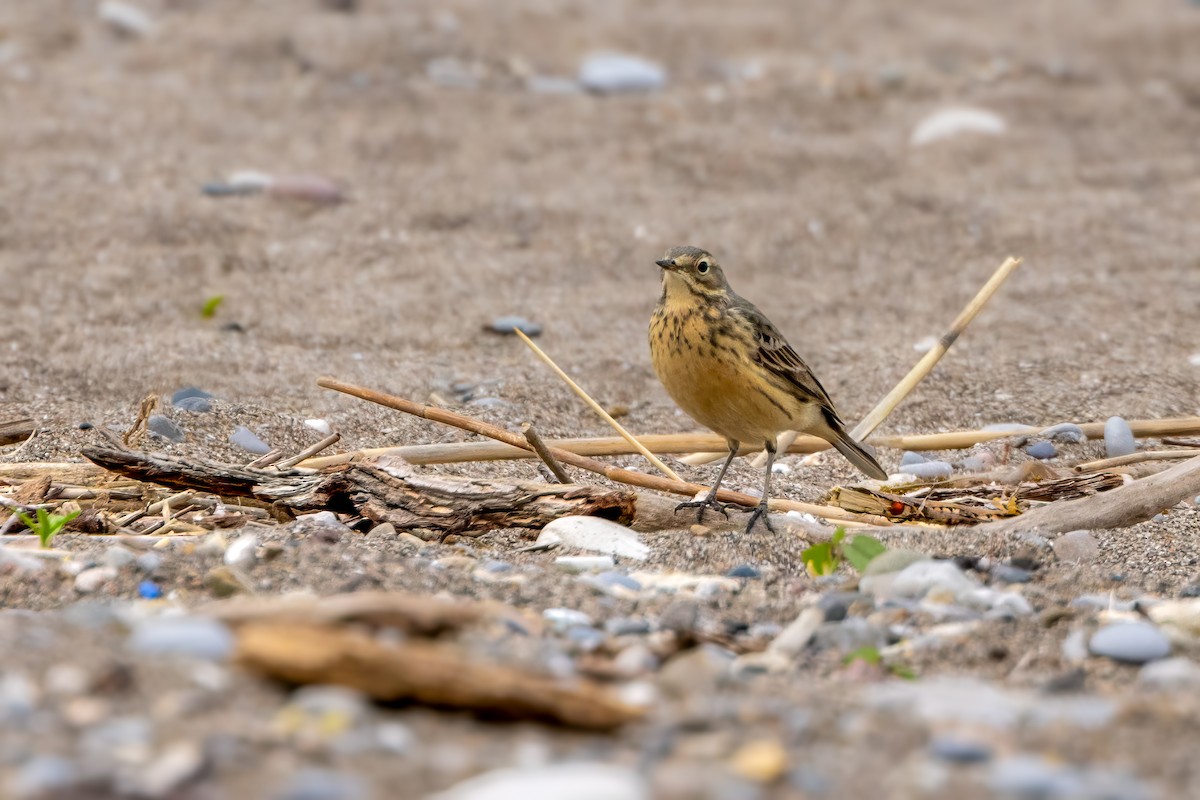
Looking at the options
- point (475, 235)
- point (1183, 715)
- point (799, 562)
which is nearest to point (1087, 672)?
point (1183, 715)

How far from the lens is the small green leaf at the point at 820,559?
436cm

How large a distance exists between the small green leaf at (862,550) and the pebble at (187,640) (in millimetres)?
1992

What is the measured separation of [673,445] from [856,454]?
720 millimetres

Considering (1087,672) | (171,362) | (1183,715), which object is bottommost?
(171,362)

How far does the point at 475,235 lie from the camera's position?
29.6ft

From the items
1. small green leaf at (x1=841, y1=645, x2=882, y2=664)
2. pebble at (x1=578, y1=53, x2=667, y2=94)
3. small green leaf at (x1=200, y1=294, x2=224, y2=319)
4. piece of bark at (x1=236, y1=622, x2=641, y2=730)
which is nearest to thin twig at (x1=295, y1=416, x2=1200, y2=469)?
small green leaf at (x1=841, y1=645, x2=882, y2=664)

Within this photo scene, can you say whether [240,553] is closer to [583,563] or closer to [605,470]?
[583,563]

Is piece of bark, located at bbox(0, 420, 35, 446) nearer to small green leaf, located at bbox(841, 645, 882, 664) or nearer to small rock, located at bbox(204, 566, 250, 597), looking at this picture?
small rock, located at bbox(204, 566, 250, 597)

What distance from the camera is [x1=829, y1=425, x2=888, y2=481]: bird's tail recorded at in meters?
5.78

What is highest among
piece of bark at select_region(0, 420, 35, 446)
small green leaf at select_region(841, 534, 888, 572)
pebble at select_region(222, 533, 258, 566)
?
small green leaf at select_region(841, 534, 888, 572)

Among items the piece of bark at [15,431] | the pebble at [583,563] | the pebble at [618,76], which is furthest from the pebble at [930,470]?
the pebble at [618,76]

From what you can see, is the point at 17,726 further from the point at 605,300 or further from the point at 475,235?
the point at 475,235

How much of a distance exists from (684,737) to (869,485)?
3215mm

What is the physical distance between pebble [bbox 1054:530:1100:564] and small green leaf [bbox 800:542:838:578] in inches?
30.6
